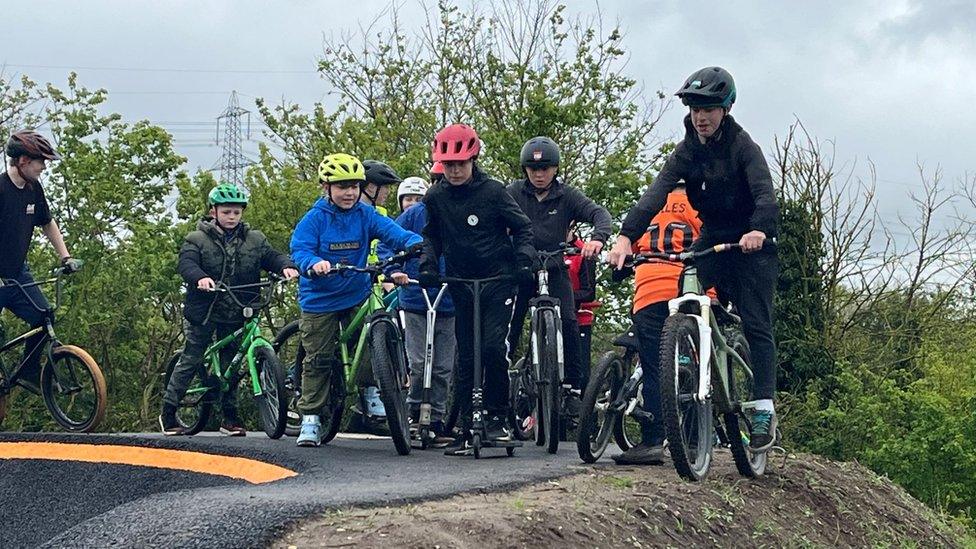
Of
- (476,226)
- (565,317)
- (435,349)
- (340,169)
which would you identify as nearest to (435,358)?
(435,349)

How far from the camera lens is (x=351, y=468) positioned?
848cm

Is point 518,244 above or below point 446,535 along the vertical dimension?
above

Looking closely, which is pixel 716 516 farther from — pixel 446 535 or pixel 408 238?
pixel 408 238

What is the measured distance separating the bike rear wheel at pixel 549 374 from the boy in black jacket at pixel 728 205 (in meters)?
1.55

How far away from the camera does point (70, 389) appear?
11812mm

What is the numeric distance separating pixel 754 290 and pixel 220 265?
5.09 meters

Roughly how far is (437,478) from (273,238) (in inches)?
583

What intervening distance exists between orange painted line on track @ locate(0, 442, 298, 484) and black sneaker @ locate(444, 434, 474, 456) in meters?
1.41

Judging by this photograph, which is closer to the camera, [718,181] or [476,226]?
[718,181]

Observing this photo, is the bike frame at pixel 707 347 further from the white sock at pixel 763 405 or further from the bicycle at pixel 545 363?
the bicycle at pixel 545 363

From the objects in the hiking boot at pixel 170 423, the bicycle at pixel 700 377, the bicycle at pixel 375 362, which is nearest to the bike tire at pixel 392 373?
the bicycle at pixel 375 362

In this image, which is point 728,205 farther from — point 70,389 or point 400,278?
point 70,389

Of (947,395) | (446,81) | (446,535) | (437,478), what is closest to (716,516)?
(437,478)

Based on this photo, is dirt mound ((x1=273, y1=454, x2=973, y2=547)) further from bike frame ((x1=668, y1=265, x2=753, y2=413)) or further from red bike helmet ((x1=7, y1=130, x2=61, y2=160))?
red bike helmet ((x1=7, y1=130, x2=61, y2=160))
